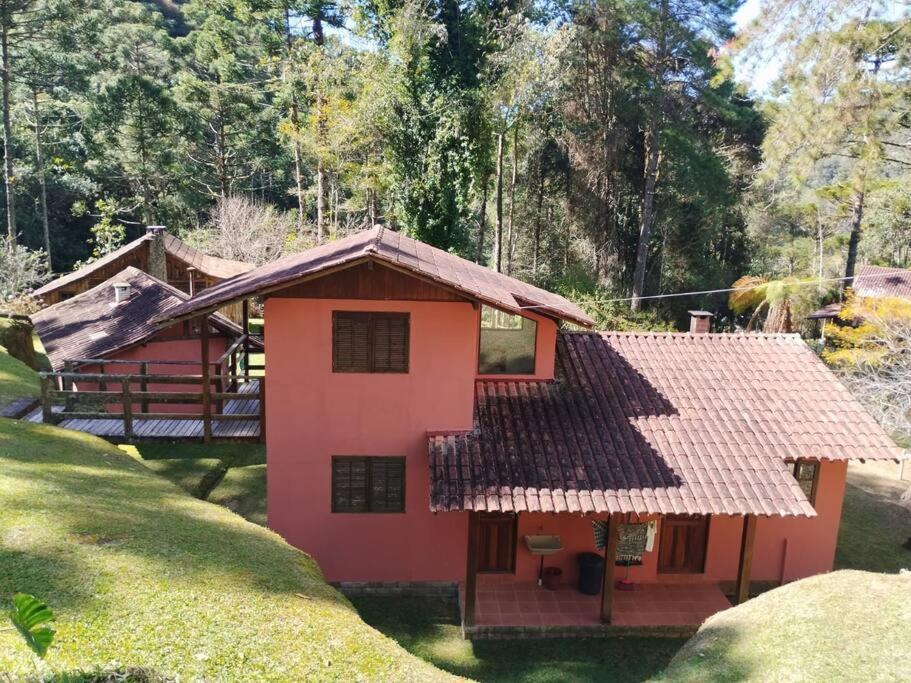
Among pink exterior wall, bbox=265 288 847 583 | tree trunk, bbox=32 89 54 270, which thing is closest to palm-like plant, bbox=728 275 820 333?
pink exterior wall, bbox=265 288 847 583

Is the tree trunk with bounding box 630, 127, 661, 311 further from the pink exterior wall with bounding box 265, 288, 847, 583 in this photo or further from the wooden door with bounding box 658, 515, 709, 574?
the pink exterior wall with bounding box 265, 288, 847, 583

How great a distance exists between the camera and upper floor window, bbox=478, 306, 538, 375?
12.7 m

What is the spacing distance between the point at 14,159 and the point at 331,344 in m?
41.9

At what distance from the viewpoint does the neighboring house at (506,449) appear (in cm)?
1090

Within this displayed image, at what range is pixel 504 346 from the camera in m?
12.8

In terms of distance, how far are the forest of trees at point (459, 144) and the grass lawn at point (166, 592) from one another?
16.1m

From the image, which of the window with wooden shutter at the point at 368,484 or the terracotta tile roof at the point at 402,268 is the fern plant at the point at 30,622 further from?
the window with wooden shutter at the point at 368,484

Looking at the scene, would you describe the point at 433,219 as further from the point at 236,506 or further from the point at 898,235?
the point at 898,235

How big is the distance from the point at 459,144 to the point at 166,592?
1023 inches

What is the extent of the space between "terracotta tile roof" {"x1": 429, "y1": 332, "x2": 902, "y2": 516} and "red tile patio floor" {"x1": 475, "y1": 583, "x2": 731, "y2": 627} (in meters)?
2.49

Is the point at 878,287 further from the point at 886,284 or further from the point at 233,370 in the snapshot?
the point at 233,370

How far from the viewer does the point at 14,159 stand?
136ft

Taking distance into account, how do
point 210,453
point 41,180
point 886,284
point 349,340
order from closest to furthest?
point 349,340
point 210,453
point 886,284
point 41,180

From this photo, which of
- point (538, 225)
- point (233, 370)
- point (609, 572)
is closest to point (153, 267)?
point (233, 370)
